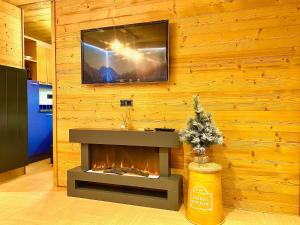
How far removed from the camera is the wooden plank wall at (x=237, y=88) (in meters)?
2.43

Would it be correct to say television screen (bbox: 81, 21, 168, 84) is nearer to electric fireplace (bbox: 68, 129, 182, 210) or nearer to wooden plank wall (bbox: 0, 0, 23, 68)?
electric fireplace (bbox: 68, 129, 182, 210)

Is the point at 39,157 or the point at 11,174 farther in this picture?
the point at 39,157

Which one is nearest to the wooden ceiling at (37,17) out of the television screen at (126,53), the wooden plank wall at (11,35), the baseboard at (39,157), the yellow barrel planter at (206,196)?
the wooden plank wall at (11,35)

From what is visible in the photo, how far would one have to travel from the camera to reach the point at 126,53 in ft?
9.32

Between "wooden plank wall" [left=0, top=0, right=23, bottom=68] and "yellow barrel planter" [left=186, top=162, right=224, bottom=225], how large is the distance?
123 inches

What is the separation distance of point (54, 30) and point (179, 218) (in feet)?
9.05

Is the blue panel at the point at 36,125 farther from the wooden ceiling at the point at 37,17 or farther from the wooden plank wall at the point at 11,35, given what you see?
the wooden ceiling at the point at 37,17

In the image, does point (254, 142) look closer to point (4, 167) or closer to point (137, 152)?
point (137, 152)

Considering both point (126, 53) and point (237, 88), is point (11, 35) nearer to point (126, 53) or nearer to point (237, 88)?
point (126, 53)

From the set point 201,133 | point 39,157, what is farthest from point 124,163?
point 39,157

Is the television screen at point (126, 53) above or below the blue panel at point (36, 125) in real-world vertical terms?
above

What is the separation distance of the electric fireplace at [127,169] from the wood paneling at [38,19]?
6.84 feet

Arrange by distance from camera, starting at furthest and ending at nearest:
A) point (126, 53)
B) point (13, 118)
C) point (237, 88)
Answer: point (13, 118) < point (126, 53) < point (237, 88)

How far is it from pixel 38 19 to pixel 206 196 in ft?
13.0
